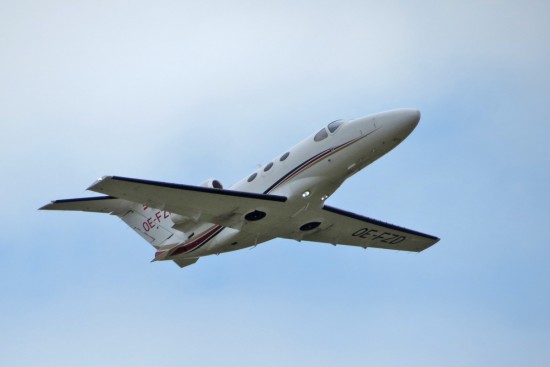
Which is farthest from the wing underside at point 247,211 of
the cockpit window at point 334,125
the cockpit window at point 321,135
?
the cockpit window at point 334,125

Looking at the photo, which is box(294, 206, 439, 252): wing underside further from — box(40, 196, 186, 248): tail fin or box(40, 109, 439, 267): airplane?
box(40, 196, 186, 248): tail fin

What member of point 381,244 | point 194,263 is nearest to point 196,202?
point 194,263

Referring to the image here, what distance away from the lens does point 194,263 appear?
45219mm

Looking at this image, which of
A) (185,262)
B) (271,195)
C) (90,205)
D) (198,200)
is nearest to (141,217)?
(185,262)

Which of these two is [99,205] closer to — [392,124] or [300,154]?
[300,154]

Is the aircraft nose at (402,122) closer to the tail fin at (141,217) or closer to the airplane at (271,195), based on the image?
the airplane at (271,195)

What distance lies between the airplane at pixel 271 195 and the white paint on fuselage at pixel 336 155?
4 centimetres

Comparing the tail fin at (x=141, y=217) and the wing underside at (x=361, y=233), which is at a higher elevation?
the tail fin at (x=141, y=217)

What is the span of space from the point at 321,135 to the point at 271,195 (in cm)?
315

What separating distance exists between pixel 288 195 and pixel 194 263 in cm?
658

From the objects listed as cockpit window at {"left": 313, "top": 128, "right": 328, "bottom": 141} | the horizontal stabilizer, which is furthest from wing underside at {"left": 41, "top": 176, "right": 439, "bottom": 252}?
the horizontal stabilizer

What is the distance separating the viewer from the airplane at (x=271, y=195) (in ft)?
131

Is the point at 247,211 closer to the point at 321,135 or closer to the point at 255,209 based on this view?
the point at 255,209

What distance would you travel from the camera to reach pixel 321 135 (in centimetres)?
4141
